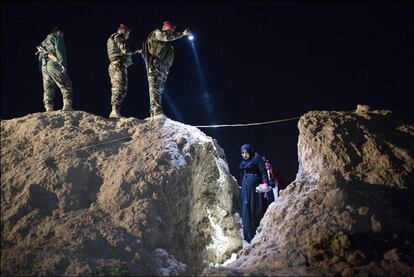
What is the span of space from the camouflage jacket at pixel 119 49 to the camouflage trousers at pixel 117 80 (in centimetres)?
13

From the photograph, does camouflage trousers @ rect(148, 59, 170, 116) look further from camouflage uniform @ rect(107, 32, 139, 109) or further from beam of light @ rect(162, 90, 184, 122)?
beam of light @ rect(162, 90, 184, 122)

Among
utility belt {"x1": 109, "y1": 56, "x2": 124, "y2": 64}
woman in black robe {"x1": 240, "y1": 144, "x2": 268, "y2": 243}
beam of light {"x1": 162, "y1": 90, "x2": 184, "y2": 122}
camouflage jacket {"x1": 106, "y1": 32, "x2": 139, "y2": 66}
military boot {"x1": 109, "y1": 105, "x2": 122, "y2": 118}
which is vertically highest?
beam of light {"x1": 162, "y1": 90, "x2": 184, "y2": 122}

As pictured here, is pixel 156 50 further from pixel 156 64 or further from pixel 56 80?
pixel 56 80

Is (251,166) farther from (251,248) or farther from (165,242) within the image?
(165,242)

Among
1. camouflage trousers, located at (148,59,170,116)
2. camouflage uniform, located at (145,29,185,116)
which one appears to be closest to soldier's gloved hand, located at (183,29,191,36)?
camouflage uniform, located at (145,29,185,116)

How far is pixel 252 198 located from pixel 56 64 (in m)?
5.09

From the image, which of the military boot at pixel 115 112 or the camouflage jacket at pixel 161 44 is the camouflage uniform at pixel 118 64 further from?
the camouflage jacket at pixel 161 44

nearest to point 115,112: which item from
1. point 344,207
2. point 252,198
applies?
point 252,198

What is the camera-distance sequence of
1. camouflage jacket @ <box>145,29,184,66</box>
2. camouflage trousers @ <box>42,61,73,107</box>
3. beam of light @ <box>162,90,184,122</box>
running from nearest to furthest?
1. camouflage jacket @ <box>145,29,184,66</box>
2. camouflage trousers @ <box>42,61,73,107</box>
3. beam of light @ <box>162,90,184,122</box>

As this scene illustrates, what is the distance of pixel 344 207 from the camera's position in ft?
16.9

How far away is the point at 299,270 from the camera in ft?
14.5

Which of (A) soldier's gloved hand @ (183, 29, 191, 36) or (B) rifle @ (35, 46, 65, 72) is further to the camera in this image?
(B) rifle @ (35, 46, 65, 72)

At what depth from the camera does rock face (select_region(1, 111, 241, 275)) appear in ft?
15.0

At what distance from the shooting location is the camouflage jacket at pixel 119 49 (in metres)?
7.54
